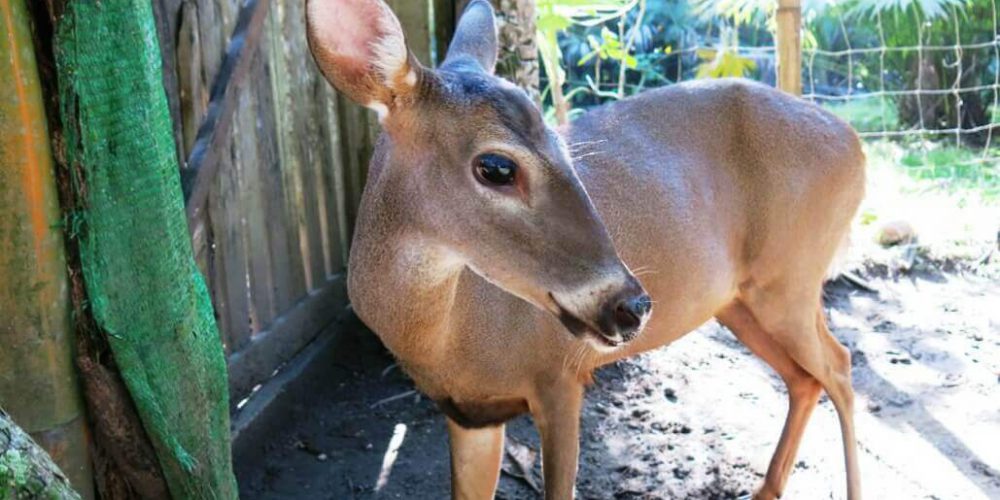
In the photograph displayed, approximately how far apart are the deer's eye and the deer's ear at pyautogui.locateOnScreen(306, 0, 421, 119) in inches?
12.6

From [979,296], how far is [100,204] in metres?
5.89

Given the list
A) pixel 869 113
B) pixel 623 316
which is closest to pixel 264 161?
pixel 623 316

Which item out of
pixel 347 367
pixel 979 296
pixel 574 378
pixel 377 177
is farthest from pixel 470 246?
pixel 979 296

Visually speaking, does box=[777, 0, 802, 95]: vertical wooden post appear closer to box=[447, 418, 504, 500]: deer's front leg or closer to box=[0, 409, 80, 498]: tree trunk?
box=[447, 418, 504, 500]: deer's front leg

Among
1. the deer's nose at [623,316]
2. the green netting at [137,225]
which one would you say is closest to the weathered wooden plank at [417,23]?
the green netting at [137,225]

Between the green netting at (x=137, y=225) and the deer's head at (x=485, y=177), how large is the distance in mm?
455

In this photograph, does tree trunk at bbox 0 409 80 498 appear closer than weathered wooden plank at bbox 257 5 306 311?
Yes

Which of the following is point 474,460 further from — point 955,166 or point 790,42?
point 955,166

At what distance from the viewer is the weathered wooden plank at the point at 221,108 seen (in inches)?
157

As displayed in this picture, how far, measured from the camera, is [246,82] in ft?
15.3

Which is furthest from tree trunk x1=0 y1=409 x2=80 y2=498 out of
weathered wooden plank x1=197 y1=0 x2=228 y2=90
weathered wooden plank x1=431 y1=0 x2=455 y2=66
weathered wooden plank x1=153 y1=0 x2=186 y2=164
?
weathered wooden plank x1=431 y1=0 x2=455 y2=66

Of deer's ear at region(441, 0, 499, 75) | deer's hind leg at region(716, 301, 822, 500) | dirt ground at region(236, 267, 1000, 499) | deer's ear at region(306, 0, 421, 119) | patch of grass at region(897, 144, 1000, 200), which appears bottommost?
patch of grass at region(897, 144, 1000, 200)

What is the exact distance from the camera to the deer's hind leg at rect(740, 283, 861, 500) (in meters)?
4.31

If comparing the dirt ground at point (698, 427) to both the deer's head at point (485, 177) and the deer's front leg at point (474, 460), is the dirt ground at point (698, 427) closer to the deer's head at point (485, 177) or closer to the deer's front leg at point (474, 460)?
the deer's front leg at point (474, 460)
